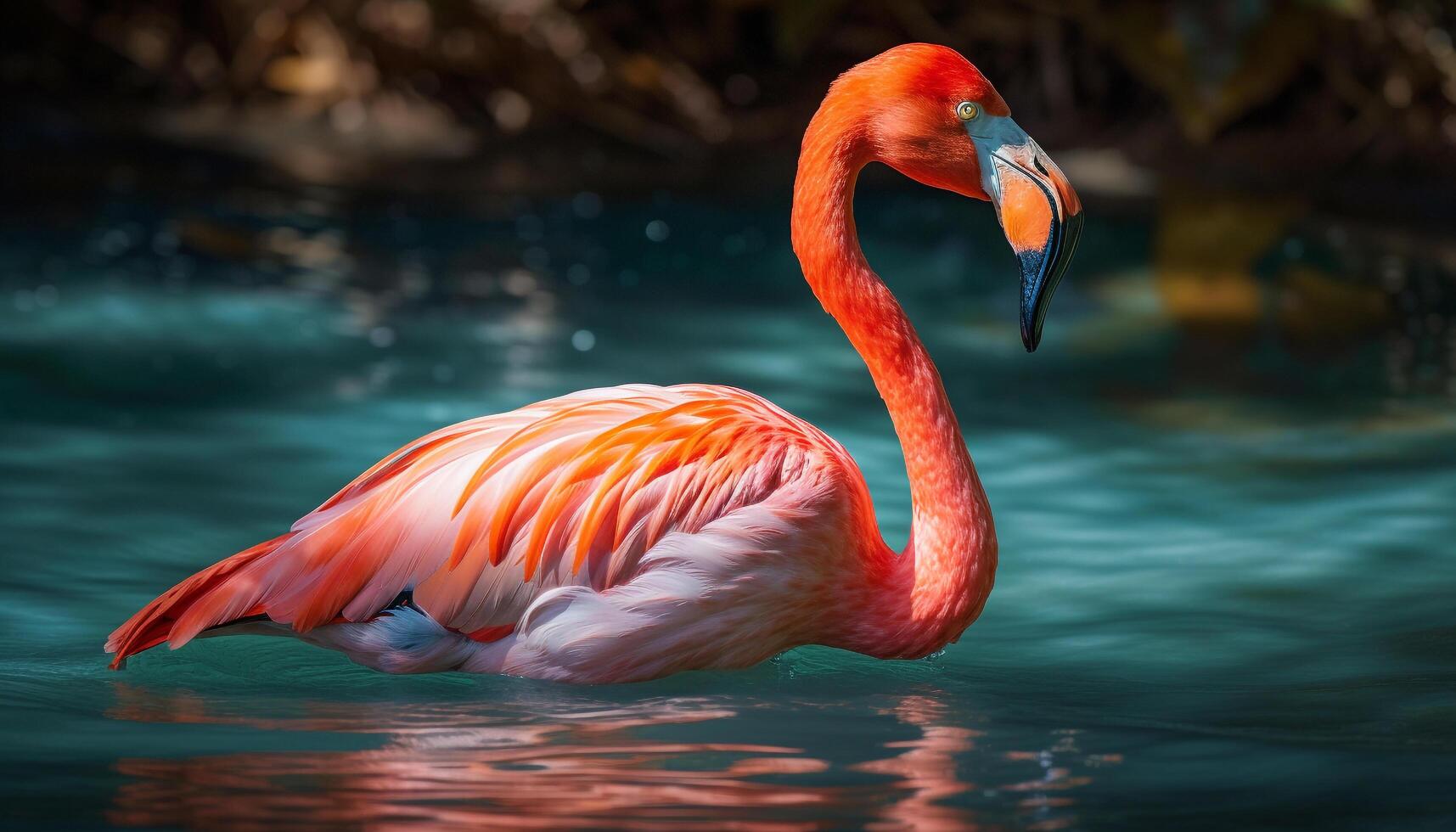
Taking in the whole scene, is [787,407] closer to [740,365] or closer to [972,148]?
[740,365]

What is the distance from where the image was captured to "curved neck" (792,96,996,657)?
3.73m

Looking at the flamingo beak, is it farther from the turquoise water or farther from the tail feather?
the tail feather

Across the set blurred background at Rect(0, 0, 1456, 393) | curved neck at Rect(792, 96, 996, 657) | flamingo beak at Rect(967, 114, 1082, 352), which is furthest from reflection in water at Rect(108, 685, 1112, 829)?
blurred background at Rect(0, 0, 1456, 393)

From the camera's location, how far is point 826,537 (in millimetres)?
3633

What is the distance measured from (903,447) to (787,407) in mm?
2452

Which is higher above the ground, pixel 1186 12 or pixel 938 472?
pixel 1186 12

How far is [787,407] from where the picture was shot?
6207 millimetres

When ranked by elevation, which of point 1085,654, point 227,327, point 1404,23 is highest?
point 1404,23

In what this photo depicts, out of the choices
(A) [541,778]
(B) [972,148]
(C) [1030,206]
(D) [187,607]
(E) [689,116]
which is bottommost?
(A) [541,778]

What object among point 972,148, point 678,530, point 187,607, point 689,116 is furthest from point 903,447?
point 689,116

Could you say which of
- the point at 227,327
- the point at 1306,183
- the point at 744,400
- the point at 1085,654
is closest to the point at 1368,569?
the point at 1085,654

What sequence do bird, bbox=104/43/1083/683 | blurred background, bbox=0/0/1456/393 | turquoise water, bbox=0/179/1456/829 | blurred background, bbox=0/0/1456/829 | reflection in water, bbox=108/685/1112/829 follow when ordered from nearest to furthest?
reflection in water, bbox=108/685/1112/829, turquoise water, bbox=0/179/1456/829, blurred background, bbox=0/0/1456/829, bird, bbox=104/43/1083/683, blurred background, bbox=0/0/1456/393

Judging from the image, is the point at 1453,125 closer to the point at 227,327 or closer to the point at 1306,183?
the point at 1306,183

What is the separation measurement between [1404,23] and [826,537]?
7.31 metres
